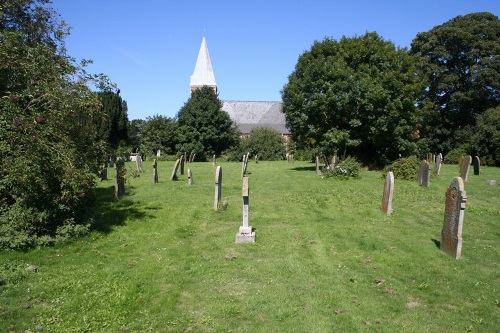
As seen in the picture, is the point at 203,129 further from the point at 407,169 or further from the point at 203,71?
the point at 203,71

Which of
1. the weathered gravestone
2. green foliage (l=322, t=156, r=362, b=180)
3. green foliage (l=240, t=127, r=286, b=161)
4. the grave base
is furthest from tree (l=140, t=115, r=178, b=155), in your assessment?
the grave base

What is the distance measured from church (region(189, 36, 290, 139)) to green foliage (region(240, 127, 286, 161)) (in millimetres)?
25105

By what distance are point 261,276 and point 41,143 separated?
5.30 m

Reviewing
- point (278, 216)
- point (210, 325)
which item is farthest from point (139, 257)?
point (278, 216)

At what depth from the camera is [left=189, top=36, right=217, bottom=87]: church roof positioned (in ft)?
250

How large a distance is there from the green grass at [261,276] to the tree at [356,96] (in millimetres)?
12650

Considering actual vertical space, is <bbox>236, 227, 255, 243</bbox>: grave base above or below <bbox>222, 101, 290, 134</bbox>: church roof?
below

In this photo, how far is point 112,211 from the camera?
1195 cm

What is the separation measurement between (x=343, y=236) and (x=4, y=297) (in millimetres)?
6988

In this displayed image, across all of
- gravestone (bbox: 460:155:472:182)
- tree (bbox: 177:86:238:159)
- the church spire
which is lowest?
gravestone (bbox: 460:155:472:182)

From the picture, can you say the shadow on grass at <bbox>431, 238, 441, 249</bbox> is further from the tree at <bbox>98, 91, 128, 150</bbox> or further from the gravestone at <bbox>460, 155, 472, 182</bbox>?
the tree at <bbox>98, 91, 128, 150</bbox>

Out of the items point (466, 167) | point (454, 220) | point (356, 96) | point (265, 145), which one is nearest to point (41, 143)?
point (454, 220)

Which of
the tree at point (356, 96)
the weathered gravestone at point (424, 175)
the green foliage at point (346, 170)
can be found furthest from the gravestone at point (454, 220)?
the tree at point (356, 96)

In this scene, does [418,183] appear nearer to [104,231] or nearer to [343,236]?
[343,236]
